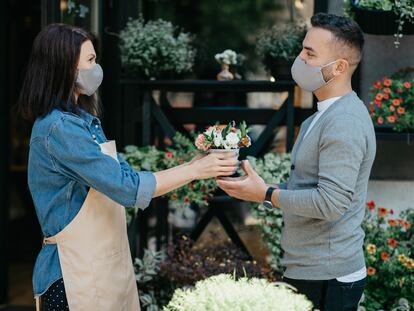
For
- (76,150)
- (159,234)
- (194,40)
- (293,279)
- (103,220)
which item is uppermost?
(194,40)

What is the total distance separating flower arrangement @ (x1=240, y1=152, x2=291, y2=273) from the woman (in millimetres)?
1551

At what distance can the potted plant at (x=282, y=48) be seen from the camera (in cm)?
470

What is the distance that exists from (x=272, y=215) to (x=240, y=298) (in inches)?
95.2

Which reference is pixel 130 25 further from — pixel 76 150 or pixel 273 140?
pixel 76 150

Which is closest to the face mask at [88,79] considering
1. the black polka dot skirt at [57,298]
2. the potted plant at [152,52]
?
the black polka dot skirt at [57,298]

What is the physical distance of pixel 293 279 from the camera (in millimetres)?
2863

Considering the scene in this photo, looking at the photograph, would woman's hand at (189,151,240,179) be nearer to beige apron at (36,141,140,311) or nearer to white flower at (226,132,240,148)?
white flower at (226,132,240,148)

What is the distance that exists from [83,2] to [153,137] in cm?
96

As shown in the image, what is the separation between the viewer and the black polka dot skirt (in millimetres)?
2723

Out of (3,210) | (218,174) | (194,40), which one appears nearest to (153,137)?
(194,40)

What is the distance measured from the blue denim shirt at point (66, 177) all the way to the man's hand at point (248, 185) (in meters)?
0.34

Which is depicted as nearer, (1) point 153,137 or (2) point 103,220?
(2) point 103,220

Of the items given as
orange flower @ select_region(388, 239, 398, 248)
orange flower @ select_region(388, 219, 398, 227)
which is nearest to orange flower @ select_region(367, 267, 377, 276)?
orange flower @ select_region(388, 239, 398, 248)

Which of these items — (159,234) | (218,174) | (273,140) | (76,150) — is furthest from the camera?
(159,234)
